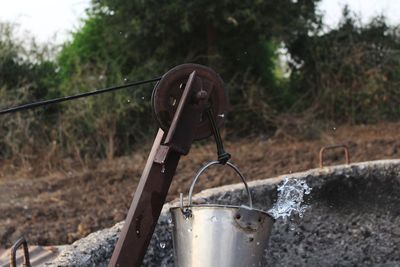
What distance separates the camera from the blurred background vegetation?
311 inches

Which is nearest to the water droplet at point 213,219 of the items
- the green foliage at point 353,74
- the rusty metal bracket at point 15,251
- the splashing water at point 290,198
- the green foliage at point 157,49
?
the rusty metal bracket at point 15,251

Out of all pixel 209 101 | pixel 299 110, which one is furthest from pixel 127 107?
pixel 209 101

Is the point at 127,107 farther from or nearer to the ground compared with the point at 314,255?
farther from the ground

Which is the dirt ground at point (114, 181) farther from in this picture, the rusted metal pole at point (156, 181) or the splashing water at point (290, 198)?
the rusted metal pole at point (156, 181)

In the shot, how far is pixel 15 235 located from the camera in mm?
4742

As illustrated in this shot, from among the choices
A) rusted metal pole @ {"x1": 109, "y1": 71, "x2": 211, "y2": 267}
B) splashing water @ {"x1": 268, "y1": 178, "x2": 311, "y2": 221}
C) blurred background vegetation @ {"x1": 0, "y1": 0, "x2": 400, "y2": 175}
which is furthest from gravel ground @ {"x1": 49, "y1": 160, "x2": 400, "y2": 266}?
blurred background vegetation @ {"x1": 0, "y1": 0, "x2": 400, "y2": 175}

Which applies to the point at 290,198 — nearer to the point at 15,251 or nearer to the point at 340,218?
the point at 340,218

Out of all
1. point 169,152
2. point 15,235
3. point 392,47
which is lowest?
point 15,235

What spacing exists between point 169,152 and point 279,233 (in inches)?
34.0

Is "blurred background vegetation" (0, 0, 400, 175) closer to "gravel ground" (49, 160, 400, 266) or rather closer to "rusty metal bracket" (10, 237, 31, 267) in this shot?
"gravel ground" (49, 160, 400, 266)

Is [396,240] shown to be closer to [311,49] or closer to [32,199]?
[32,199]

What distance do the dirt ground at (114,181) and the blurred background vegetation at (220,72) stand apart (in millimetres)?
376

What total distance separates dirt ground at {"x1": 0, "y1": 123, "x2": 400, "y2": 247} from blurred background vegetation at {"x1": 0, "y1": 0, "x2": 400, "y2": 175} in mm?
376

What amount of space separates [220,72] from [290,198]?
5672 millimetres
